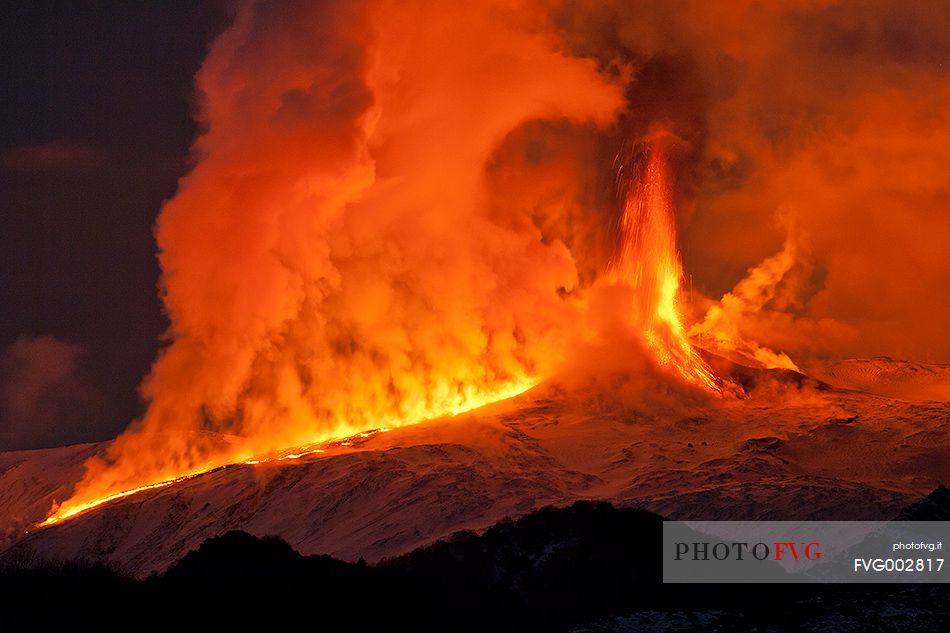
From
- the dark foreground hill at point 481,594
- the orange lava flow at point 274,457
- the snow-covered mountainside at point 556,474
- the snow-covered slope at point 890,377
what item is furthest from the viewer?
the snow-covered slope at point 890,377

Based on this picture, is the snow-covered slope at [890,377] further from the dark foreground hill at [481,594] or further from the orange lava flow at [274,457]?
the dark foreground hill at [481,594]

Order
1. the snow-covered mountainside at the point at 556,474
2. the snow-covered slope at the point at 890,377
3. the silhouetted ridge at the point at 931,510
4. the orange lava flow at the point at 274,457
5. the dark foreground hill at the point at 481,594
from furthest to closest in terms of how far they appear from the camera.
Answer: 1. the snow-covered slope at the point at 890,377
2. the orange lava flow at the point at 274,457
3. the snow-covered mountainside at the point at 556,474
4. the silhouetted ridge at the point at 931,510
5. the dark foreground hill at the point at 481,594

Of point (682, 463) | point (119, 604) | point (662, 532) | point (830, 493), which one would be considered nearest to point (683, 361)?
point (682, 463)

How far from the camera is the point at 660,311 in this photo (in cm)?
7094

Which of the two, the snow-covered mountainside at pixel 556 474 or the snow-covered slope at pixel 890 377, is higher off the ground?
the snow-covered slope at pixel 890 377

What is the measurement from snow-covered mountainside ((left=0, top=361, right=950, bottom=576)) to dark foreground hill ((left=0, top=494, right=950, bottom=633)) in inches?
239

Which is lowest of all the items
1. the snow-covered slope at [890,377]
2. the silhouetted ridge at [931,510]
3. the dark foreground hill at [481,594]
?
the dark foreground hill at [481,594]

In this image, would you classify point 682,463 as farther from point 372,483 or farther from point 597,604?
point 597,604

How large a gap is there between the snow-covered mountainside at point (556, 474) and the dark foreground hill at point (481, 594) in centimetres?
607

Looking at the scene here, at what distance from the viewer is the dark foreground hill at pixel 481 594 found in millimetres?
33719

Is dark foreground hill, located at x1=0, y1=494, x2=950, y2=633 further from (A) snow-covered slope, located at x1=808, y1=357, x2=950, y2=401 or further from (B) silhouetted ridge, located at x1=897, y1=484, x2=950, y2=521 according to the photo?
(A) snow-covered slope, located at x1=808, y1=357, x2=950, y2=401

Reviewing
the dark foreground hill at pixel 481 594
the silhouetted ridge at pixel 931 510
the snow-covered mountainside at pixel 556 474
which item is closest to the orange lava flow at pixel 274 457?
the snow-covered mountainside at pixel 556 474

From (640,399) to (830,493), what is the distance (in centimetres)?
1658

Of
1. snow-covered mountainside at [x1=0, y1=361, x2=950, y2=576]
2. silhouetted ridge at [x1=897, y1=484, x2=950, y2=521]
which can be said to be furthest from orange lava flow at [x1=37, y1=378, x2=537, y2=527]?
silhouetted ridge at [x1=897, y1=484, x2=950, y2=521]
